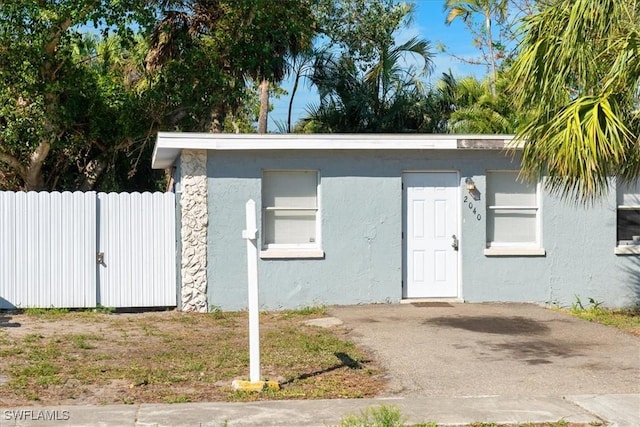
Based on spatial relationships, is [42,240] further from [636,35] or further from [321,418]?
[636,35]

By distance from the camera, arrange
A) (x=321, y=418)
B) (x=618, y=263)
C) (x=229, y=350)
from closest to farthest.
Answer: (x=321, y=418), (x=229, y=350), (x=618, y=263)

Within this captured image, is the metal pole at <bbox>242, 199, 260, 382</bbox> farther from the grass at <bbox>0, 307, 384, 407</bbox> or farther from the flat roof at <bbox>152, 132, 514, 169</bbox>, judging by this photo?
the flat roof at <bbox>152, 132, 514, 169</bbox>

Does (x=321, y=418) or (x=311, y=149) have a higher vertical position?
(x=311, y=149)

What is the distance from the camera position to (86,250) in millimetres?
13336

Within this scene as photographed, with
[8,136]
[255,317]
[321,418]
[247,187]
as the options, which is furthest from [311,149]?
[8,136]

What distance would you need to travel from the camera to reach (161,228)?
13594mm

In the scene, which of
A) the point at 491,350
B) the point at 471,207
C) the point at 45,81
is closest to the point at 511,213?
the point at 471,207

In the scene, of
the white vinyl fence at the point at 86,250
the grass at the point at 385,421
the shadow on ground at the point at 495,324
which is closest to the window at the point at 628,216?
the shadow on ground at the point at 495,324

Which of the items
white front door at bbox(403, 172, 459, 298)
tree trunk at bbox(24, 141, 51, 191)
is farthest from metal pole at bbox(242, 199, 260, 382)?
tree trunk at bbox(24, 141, 51, 191)

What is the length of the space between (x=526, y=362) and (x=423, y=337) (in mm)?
1799

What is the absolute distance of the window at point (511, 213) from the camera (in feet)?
46.8

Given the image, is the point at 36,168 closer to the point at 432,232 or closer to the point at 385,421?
the point at 432,232

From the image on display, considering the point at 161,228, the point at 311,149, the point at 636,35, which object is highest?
the point at 636,35

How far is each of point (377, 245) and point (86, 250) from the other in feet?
16.0
